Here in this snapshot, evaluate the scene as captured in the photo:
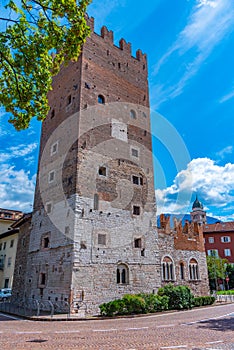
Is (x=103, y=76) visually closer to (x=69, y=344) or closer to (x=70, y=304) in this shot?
(x=70, y=304)

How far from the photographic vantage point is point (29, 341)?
8.27 m

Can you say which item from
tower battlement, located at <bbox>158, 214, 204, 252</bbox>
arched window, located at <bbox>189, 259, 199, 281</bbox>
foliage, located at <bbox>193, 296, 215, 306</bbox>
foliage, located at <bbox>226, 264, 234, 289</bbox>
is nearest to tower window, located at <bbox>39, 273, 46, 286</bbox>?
tower battlement, located at <bbox>158, 214, 204, 252</bbox>

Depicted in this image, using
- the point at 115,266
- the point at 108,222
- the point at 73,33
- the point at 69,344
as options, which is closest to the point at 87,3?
the point at 73,33

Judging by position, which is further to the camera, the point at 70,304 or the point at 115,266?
the point at 115,266

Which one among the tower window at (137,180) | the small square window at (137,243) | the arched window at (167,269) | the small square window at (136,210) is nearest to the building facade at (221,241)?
the arched window at (167,269)

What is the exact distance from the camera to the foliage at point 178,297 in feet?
58.2

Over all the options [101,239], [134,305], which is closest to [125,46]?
[101,239]

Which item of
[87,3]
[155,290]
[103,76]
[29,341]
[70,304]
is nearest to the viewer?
[87,3]

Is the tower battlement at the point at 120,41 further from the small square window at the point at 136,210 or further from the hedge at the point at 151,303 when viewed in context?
the hedge at the point at 151,303

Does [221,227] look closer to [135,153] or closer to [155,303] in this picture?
[135,153]

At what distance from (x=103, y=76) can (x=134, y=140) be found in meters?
6.21

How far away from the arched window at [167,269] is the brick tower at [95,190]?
4.29ft

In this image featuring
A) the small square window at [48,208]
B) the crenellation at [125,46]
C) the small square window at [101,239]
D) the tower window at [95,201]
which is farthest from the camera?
the crenellation at [125,46]

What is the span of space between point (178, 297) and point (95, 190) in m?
9.19
